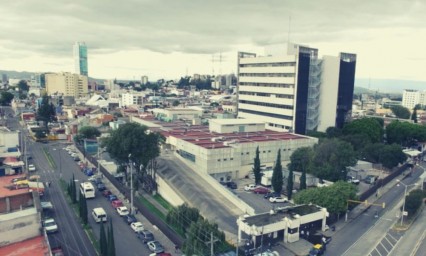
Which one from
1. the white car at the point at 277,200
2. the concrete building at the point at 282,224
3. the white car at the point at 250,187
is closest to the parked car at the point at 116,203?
the concrete building at the point at 282,224

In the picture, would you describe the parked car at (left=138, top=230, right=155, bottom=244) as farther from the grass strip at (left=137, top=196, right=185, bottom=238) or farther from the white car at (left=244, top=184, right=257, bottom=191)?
the white car at (left=244, top=184, right=257, bottom=191)

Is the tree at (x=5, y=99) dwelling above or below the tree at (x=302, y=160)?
above

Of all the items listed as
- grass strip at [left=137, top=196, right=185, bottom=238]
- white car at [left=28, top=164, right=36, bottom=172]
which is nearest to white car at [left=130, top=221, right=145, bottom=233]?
grass strip at [left=137, top=196, right=185, bottom=238]

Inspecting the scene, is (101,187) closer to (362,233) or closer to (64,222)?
(64,222)

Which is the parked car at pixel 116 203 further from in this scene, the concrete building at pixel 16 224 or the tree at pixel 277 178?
the tree at pixel 277 178

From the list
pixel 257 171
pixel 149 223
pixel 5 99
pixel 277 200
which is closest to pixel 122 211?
pixel 149 223
